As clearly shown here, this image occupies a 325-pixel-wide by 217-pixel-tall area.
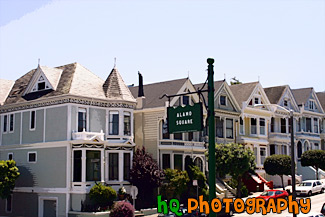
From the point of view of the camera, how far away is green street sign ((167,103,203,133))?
1127 centimetres

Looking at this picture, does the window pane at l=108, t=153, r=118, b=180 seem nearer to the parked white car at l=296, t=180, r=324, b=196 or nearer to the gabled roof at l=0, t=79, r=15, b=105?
the gabled roof at l=0, t=79, r=15, b=105

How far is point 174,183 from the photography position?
42.2 meters

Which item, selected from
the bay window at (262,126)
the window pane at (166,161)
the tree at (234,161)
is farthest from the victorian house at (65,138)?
the bay window at (262,126)

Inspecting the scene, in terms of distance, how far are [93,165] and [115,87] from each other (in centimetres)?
756

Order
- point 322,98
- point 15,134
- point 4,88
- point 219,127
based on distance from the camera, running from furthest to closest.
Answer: point 322,98
point 219,127
point 4,88
point 15,134

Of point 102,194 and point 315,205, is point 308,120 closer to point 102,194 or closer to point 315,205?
point 315,205

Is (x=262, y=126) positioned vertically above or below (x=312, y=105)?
below

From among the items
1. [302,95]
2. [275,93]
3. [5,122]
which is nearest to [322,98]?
[302,95]

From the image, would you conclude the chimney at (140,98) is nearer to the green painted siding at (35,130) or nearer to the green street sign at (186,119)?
the green painted siding at (35,130)

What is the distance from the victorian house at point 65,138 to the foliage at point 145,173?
0.68 meters

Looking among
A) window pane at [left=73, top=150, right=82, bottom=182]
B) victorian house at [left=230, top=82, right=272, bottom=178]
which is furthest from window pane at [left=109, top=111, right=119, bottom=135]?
victorian house at [left=230, top=82, right=272, bottom=178]

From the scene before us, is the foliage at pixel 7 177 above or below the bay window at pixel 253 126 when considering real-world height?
below

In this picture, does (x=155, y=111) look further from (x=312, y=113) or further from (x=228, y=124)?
(x=312, y=113)

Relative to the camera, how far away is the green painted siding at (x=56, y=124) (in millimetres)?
38906
